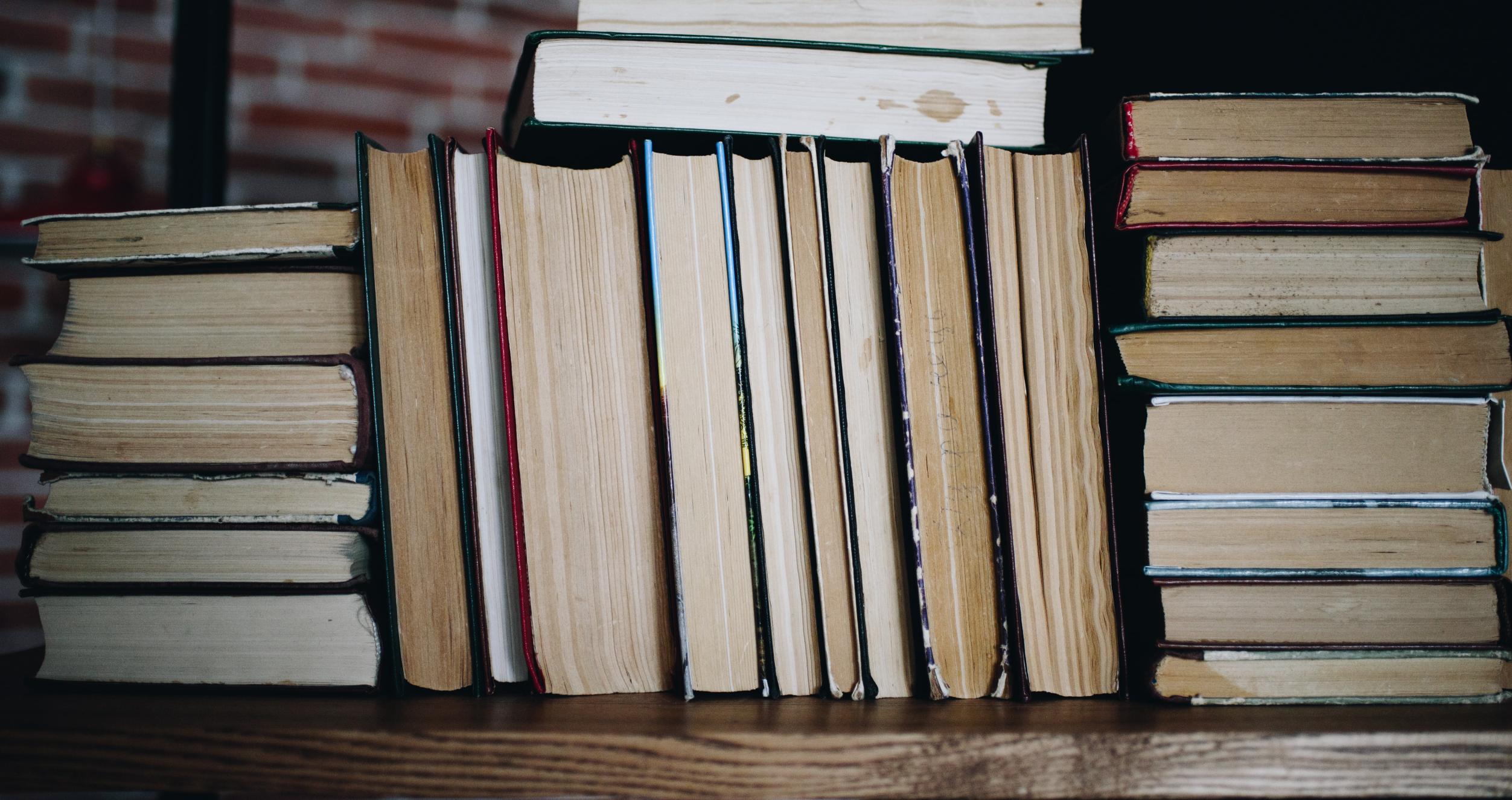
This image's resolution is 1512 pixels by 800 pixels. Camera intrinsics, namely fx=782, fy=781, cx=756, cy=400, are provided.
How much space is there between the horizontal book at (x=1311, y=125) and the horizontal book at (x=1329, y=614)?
0.28 meters

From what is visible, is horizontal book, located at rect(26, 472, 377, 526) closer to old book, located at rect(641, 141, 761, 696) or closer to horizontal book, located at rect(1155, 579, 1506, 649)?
old book, located at rect(641, 141, 761, 696)

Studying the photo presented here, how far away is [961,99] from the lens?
575mm

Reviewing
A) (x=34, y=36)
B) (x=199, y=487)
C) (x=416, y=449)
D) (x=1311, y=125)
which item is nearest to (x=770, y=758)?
(x=416, y=449)

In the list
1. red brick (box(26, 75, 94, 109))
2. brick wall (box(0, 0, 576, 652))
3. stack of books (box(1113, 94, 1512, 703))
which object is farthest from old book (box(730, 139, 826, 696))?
red brick (box(26, 75, 94, 109))

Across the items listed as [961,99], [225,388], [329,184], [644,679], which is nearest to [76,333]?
[225,388]

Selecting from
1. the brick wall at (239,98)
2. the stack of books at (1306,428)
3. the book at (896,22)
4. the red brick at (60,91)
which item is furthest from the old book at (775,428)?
the red brick at (60,91)

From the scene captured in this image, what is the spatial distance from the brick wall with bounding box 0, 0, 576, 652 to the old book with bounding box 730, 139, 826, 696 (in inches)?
36.3

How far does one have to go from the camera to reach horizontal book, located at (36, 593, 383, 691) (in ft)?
1.72

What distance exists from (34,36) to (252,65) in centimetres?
27

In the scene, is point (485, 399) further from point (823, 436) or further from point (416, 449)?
point (823, 436)

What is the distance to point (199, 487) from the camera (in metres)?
0.53

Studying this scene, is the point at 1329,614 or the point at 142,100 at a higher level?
the point at 142,100

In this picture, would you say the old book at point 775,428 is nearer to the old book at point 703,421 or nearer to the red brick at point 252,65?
the old book at point 703,421

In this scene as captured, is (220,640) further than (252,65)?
No
